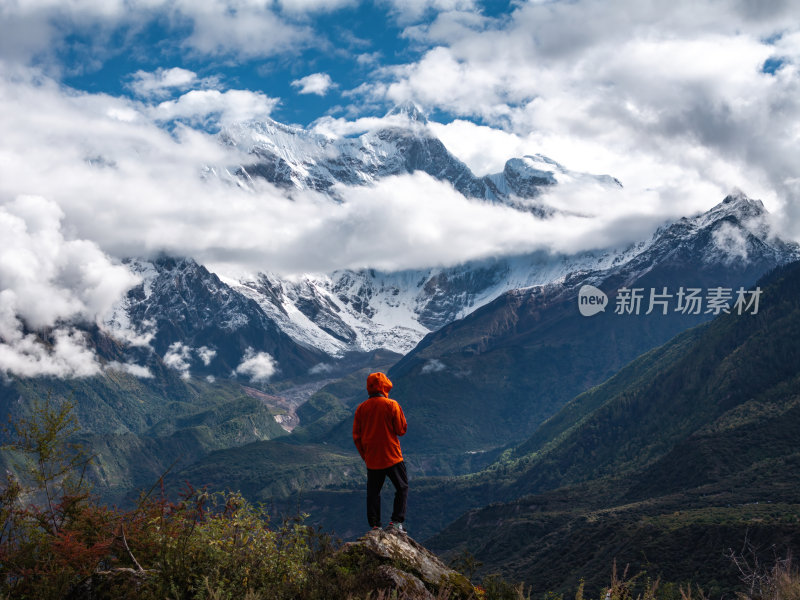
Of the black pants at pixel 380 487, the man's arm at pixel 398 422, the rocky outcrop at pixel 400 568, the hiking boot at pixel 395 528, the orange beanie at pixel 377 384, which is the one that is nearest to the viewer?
the rocky outcrop at pixel 400 568

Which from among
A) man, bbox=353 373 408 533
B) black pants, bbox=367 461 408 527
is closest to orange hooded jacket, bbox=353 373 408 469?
man, bbox=353 373 408 533

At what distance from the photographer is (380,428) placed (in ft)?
74.9

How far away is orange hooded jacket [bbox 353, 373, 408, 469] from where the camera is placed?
22.7m

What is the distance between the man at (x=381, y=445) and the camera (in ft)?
74.5

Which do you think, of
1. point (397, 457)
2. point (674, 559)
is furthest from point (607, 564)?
point (397, 457)

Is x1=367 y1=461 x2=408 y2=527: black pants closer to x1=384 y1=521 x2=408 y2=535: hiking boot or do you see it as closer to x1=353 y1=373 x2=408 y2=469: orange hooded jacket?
x1=353 y1=373 x2=408 y2=469: orange hooded jacket

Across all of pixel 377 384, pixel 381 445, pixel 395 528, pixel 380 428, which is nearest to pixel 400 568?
pixel 395 528

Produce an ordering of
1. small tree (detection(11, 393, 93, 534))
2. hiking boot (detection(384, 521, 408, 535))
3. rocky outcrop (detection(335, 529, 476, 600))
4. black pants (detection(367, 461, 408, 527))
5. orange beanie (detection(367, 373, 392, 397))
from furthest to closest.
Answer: orange beanie (detection(367, 373, 392, 397)), black pants (detection(367, 461, 408, 527)), hiking boot (detection(384, 521, 408, 535)), small tree (detection(11, 393, 93, 534)), rocky outcrop (detection(335, 529, 476, 600))

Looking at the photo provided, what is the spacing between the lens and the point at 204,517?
1972 cm

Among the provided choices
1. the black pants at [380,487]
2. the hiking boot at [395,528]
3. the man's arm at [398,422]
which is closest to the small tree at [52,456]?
the black pants at [380,487]

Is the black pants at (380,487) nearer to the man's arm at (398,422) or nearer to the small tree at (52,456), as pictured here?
the man's arm at (398,422)

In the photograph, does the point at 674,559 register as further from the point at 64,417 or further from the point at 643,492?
the point at 64,417

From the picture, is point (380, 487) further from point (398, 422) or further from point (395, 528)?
point (398, 422)

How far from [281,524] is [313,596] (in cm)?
350
